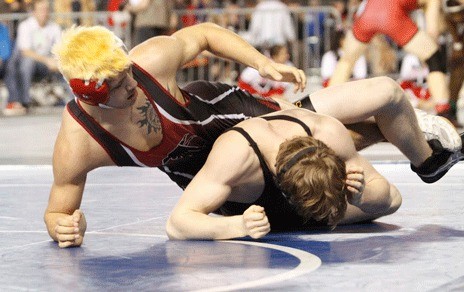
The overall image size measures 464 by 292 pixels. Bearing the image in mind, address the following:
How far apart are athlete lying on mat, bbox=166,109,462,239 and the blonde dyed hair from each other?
50 centimetres

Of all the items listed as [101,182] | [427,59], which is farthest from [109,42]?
[427,59]

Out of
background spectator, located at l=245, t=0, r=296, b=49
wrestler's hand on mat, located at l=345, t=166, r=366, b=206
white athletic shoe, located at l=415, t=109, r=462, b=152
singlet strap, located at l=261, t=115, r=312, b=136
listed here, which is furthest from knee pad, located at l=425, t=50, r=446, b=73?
background spectator, located at l=245, t=0, r=296, b=49

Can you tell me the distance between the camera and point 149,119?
4.45 m

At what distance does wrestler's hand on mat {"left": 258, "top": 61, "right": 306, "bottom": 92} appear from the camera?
4699mm

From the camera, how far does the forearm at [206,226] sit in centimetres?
437

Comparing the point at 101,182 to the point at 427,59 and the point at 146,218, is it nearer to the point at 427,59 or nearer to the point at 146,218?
the point at 146,218

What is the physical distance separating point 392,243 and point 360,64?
32.6 ft

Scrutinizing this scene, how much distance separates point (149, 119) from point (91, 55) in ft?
1.31

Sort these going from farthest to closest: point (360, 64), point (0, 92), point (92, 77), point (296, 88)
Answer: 1. point (0, 92)
2. point (360, 64)
3. point (296, 88)
4. point (92, 77)

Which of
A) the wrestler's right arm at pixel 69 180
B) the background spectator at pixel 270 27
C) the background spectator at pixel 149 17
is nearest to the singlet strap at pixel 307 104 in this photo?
the wrestler's right arm at pixel 69 180

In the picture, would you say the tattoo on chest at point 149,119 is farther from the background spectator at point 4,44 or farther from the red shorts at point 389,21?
the background spectator at point 4,44

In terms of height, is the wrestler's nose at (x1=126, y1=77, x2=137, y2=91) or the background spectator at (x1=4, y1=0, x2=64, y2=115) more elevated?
the wrestler's nose at (x1=126, y1=77, x2=137, y2=91)

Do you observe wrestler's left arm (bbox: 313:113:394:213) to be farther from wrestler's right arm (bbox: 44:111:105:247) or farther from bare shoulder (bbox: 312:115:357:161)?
wrestler's right arm (bbox: 44:111:105:247)

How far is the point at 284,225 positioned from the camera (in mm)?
4773
